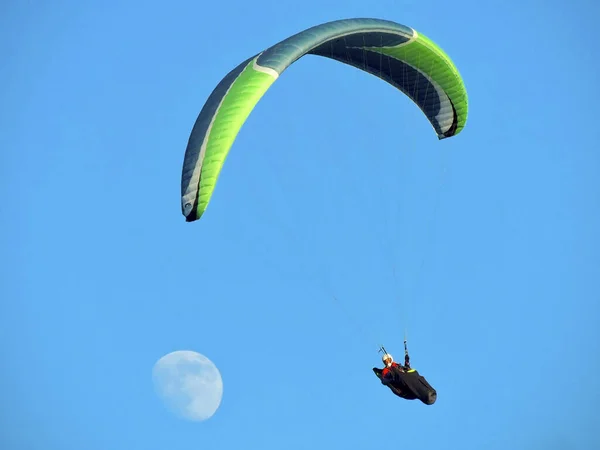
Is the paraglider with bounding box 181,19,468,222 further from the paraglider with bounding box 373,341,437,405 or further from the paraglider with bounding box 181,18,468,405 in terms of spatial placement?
the paraglider with bounding box 373,341,437,405

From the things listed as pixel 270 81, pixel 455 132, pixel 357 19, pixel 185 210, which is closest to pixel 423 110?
pixel 455 132

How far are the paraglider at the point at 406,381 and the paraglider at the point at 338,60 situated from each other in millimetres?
6109

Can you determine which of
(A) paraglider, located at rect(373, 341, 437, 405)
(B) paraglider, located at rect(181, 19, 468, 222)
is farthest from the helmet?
(B) paraglider, located at rect(181, 19, 468, 222)

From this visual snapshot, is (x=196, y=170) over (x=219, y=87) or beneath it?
beneath

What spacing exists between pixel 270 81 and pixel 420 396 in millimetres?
8012

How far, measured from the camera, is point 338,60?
27062 mm

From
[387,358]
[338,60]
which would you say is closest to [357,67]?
[338,60]

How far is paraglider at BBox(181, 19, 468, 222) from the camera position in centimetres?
2172

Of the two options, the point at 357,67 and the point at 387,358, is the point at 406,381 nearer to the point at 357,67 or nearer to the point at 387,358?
the point at 387,358

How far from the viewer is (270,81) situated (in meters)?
22.3

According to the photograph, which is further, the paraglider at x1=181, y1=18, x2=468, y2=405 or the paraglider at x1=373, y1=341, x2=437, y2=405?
the paraglider at x1=373, y1=341, x2=437, y2=405

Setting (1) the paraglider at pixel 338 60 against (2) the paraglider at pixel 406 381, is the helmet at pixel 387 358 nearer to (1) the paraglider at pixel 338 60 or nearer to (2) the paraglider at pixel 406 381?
(2) the paraglider at pixel 406 381

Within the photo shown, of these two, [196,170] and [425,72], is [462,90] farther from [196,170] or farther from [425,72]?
[196,170]

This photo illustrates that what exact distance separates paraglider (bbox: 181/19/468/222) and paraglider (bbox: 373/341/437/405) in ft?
20.0
